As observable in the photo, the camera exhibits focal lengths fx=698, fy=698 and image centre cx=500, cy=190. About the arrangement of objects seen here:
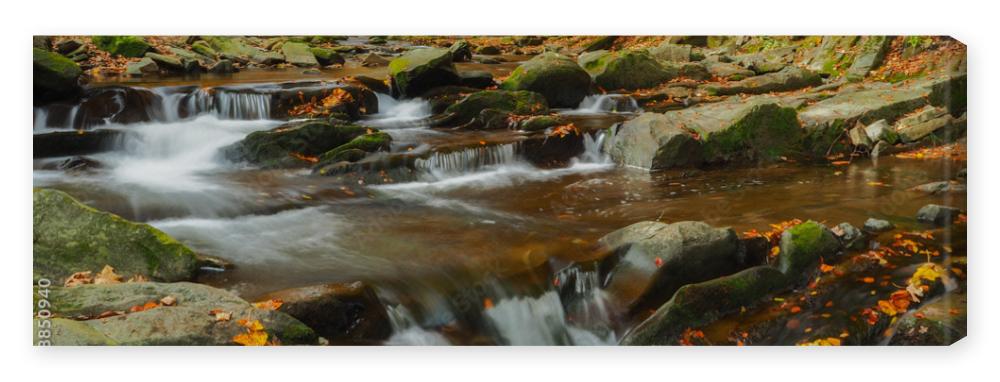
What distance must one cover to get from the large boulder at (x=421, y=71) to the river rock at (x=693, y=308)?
2.22 meters

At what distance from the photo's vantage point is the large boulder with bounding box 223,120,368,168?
4.87 meters

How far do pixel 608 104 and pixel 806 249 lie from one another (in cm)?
188

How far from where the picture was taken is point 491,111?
5.50 meters

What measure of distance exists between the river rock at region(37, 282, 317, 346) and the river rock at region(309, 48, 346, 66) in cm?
176

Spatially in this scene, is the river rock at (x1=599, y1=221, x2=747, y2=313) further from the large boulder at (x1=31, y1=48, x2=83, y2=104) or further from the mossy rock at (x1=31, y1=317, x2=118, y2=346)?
the large boulder at (x1=31, y1=48, x2=83, y2=104)

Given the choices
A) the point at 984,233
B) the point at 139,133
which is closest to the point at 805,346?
the point at 984,233

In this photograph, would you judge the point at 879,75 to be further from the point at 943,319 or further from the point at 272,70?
the point at 272,70

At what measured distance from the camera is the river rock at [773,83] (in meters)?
5.21

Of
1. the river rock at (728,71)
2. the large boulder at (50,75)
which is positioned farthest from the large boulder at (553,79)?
the large boulder at (50,75)

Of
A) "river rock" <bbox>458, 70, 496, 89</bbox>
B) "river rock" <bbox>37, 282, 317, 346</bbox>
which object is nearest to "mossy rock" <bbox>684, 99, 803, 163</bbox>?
"river rock" <bbox>458, 70, 496, 89</bbox>

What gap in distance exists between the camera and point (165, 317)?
12.8ft

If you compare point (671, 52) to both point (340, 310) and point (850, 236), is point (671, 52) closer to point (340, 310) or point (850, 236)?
point (850, 236)

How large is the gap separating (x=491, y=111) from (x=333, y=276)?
1952 mm

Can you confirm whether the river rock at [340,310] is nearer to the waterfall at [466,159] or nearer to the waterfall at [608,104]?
the waterfall at [466,159]
